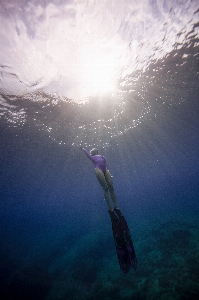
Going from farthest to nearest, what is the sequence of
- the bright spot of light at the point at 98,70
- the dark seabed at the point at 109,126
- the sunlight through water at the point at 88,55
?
the bright spot of light at the point at 98,70 → the dark seabed at the point at 109,126 → the sunlight through water at the point at 88,55

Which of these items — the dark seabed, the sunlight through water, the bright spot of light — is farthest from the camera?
the bright spot of light

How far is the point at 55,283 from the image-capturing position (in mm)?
11273

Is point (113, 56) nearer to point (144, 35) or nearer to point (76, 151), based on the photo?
point (144, 35)

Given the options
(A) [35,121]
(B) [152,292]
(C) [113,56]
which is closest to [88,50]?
(C) [113,56]

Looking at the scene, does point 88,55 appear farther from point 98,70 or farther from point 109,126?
Answer: point 109,126

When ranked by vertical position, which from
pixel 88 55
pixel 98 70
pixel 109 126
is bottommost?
pixel 88 55

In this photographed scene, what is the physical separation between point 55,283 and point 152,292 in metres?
7.16

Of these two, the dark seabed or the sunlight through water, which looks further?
the dark seabed

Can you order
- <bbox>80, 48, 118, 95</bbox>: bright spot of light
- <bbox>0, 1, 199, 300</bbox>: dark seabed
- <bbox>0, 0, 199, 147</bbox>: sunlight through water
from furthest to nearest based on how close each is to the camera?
1. <bbox>80, 48, 118, 95</bbox>: bright spot of light
2. <bbox>0, 1, 199, 300</bbox>: dark seabed
3. <bbox>0, 0, 199, 147</bbox>: sunlight through water

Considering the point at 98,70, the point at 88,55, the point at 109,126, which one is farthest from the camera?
the point at 109,126

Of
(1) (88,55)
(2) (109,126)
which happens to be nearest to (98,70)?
(1) (88,55)

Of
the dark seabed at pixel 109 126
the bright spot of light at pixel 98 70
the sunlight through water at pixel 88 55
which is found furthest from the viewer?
the bright spot of light at pixel 98 70

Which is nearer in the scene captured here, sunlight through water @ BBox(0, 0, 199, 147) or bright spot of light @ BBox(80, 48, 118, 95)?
sunlight through water @ BBox(0, 0, 199, 147)

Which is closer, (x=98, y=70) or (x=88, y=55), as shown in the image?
(x=88, y=55)
